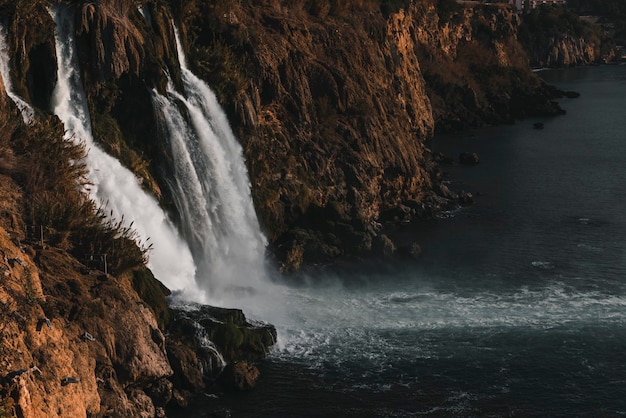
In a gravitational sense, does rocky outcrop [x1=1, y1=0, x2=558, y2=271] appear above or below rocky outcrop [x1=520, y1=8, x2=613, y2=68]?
below

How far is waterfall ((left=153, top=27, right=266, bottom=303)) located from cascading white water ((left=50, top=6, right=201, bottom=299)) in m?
2.35

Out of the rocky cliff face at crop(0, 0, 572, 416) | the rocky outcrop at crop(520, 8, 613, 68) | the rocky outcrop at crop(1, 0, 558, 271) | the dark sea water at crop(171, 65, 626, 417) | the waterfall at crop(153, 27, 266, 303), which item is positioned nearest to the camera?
the rocky cliff face at crop(0, 0, 572, 416)

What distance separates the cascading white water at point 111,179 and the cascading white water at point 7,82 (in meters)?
2.12

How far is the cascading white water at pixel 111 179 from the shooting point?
3947cm

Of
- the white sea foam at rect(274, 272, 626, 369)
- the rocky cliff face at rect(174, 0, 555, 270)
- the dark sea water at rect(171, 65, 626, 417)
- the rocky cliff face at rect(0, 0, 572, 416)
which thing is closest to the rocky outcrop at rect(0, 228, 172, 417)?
the rocky cliff face at rect(0, 0, 572, 416)

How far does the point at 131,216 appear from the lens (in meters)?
40.1

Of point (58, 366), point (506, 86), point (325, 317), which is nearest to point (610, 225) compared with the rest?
point (325, 317)

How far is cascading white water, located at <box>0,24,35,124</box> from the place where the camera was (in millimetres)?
37097

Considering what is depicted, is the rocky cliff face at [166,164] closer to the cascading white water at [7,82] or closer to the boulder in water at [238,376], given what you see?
the cascading white water at [7,82]

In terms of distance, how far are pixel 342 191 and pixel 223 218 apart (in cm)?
1271

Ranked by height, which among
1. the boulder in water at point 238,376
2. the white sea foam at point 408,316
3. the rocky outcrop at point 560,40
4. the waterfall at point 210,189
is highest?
the rocky outcrop at point 560,40

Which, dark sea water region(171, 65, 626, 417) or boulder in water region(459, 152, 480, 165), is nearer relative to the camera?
dark sea water region(171, 65, 626, 417)

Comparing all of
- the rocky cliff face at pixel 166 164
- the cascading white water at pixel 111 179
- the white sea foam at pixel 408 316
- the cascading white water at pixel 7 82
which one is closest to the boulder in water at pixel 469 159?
the rocky cliff face at pixel 166 164

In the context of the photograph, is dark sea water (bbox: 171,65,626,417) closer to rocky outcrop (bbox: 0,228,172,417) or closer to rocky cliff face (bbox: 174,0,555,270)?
rocky outcrop (bbox: 0,228,172,417)
